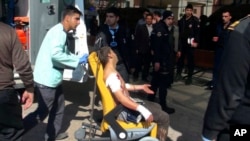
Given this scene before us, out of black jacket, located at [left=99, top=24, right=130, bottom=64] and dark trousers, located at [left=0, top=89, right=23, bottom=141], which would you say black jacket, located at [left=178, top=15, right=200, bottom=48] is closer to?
black jacket, located at [left=99, top=24, right=130, bottom=64]

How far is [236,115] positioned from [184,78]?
696 cm

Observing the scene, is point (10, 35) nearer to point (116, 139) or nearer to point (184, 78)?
point (116, 139)

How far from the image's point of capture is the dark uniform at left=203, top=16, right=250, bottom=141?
2.01 m

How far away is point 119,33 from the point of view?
548 centimetres

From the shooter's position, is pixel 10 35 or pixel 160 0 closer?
pixel 10 35

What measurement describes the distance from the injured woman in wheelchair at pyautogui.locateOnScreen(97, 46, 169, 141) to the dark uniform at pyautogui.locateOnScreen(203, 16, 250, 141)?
5.49ft

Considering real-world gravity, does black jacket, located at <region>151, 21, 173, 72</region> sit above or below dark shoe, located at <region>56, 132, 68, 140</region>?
above

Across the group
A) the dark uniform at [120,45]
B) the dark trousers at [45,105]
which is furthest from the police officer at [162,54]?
the dark trousers at [45,105]

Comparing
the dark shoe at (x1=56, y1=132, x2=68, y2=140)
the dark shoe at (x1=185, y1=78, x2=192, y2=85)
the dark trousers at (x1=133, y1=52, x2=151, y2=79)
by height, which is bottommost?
the dark shoe at (x1=56, y1=132, x2=68, y2=140)

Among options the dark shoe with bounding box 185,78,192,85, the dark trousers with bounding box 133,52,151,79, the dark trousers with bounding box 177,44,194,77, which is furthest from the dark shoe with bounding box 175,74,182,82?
the dark trousers with bounding box 133,52,151,79

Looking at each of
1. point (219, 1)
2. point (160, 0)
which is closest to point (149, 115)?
point (219, 1)

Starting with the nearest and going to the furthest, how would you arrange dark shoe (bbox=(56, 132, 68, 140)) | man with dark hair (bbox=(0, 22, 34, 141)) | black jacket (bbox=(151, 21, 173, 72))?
man with dark hair (bbox=(0, 22, 34, 141)) < dark shoe (bbox=(56, 132, 68, 140)) < black jacket (bbox=(151, 21, 173, 72))

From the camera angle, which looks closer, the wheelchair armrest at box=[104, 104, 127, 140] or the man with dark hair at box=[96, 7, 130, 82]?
the wheelchair armrest at box=[104, 104, 127, 140]

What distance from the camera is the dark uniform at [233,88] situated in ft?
6.59
